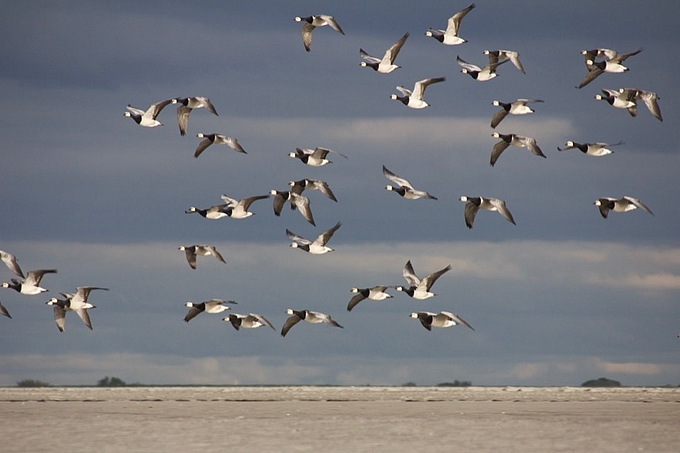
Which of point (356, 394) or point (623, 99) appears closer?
point (623, 99)

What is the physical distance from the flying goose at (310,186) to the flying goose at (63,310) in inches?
462

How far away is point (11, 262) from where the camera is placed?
196 ft

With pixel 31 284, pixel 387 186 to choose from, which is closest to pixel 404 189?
pixel 387 186

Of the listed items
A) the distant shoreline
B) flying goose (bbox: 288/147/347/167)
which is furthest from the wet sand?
flying goose (bbox: 288/147/347/167)

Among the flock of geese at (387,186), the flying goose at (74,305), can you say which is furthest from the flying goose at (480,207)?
the flying goose at (74,305)

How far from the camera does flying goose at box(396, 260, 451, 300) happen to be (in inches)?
2281

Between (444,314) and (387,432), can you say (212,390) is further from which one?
(387,432)

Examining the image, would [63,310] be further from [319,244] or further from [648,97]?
[648,97]

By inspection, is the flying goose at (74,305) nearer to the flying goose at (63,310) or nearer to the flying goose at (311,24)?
the flying goose at (63,310)

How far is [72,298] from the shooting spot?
199 ft

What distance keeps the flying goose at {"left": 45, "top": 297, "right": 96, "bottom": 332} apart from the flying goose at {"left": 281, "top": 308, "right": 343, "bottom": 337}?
31.8 ft

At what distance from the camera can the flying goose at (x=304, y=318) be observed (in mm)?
59812

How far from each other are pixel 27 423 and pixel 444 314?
20.3 m

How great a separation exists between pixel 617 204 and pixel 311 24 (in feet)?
56.0
